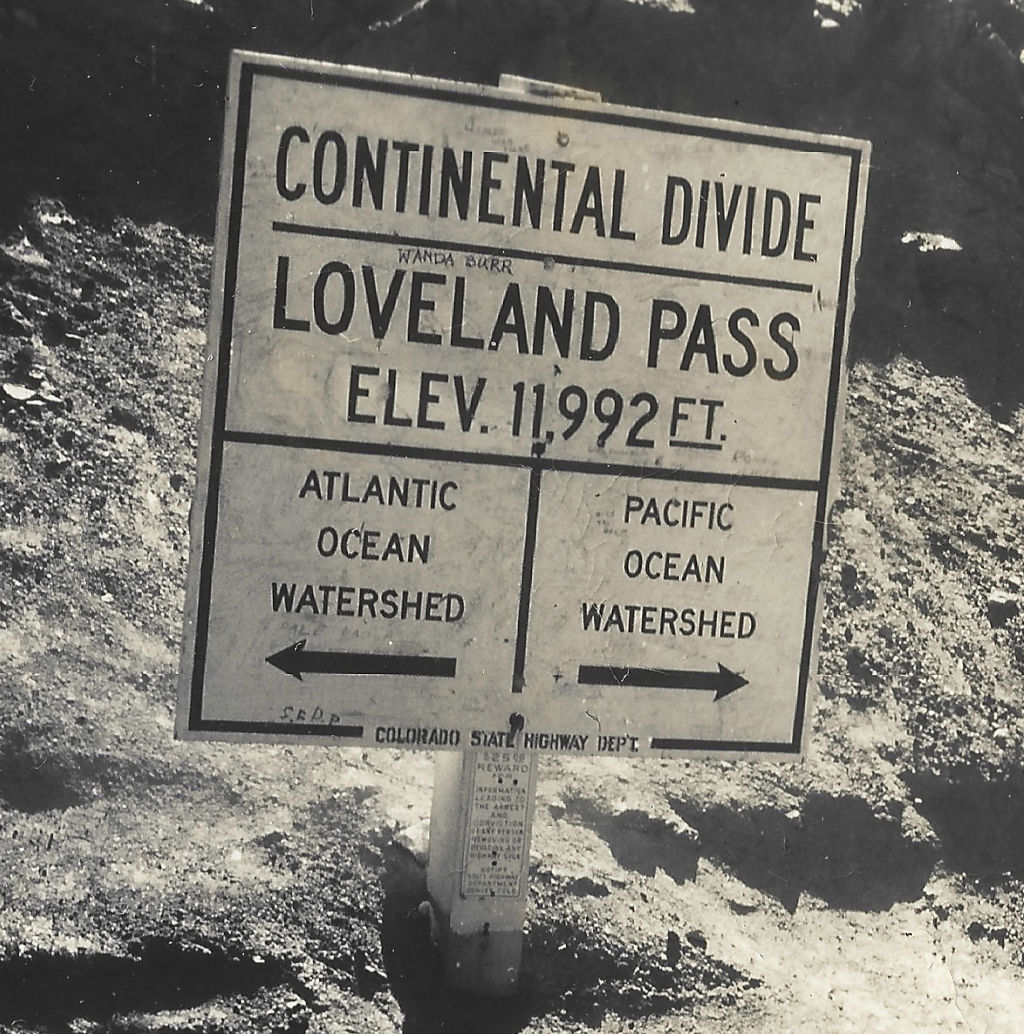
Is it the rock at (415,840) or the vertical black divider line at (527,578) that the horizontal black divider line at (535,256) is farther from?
the rock at (415,840)

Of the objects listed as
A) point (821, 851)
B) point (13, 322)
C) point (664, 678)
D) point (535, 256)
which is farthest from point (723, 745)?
point (13, 322)

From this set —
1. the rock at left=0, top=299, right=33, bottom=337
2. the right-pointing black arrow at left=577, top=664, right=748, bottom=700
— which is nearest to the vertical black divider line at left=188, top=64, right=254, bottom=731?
the right-pointing black arrow at left=577, top=664, right=748, bottom=700

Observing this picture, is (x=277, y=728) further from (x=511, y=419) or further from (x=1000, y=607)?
(x=1000, y=607)

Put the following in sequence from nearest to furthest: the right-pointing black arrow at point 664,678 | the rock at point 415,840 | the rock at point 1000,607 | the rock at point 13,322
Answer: the right-pointing black arrow at point 664,678
the rock at point 415,840
the rock at point 1000,607
the rock at point 13,322

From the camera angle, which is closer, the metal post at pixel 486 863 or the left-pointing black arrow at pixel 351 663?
the left-pointing black arrow at pixel 351 663

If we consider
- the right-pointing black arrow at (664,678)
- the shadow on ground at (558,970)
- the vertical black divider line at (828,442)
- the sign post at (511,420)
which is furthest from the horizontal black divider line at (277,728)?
the vertical black divider line at (828,442)

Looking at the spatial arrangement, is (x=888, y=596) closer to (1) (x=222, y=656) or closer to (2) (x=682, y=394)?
(2) (x=682, y=394)

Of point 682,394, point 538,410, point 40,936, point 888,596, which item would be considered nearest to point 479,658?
point 538,410
